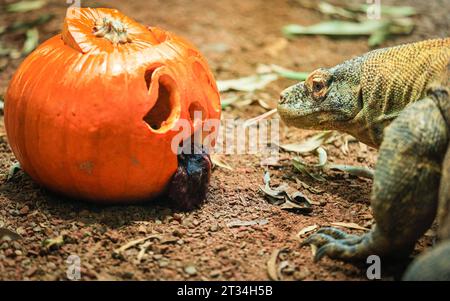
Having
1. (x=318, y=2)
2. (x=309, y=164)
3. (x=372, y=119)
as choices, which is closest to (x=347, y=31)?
(x=318, y=2)

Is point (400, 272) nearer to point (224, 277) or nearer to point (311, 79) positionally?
point (224, 277)

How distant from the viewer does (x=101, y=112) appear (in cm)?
394

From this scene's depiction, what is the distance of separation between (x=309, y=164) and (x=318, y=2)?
205 inches

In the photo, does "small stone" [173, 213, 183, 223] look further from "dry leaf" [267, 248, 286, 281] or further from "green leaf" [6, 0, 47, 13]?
"green leaf" [6, 0, 47, 13]

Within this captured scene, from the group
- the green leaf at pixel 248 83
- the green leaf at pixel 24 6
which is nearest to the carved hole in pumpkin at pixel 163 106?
Answer: the green leaf at pixel 248 83

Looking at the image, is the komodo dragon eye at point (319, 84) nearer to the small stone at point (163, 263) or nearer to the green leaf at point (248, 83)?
the small stone at point (163, 263)

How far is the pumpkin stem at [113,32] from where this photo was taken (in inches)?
166

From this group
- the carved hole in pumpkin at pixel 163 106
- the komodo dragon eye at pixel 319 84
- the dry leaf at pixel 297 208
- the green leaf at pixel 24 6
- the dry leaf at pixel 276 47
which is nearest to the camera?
the carved hole in pumpkin at pixel 163 106

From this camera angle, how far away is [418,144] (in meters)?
3.42

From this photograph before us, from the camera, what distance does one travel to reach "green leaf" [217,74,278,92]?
23.0 feet

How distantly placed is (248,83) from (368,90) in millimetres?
2799

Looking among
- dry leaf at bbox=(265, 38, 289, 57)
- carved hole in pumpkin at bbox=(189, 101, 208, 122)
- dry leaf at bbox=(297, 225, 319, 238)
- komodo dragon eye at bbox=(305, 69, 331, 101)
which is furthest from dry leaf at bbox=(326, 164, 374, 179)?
dry leaf at bbox=(265, 38, 289, 57)

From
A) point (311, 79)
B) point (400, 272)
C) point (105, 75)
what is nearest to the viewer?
point (400, 272)

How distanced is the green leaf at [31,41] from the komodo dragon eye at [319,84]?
422cm
